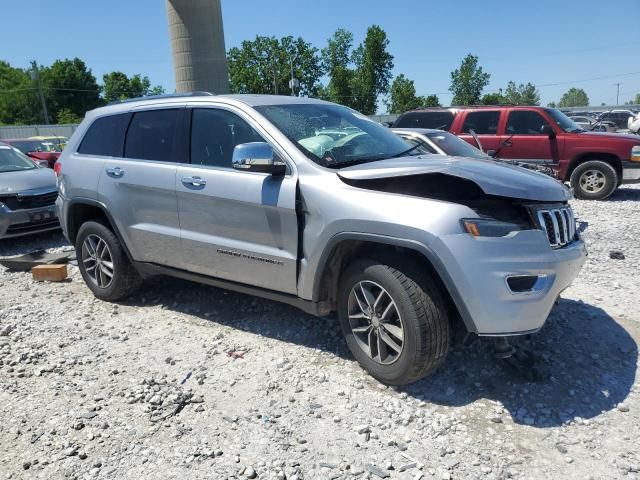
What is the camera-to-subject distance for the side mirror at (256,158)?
3.53 m

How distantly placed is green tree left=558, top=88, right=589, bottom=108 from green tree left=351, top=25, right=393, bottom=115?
127086 mm

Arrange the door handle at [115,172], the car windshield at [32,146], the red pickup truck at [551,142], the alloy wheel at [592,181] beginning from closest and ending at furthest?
the door handle at [115,172]
the red pickup truck at [551,142]
the alloy wheel at [592,181]
the car windshield at [32,146]

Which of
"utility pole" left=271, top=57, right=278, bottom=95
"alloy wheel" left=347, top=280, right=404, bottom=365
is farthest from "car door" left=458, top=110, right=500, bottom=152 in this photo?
"utility pole" left=271, top=57, right=278, bottom=95

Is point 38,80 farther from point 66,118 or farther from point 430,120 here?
point 430,120

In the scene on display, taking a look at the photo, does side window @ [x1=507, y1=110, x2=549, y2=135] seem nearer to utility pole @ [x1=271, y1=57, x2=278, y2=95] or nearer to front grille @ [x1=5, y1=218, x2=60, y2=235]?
front grille @ [x1=5, y1=218, x2=60, y2=235]

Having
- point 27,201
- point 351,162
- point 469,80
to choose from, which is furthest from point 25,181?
point 469,80

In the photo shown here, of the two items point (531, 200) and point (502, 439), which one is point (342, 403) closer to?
point (502, 439)

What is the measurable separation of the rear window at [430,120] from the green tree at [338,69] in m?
51.6

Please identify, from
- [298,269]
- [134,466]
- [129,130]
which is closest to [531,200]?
[298,269]

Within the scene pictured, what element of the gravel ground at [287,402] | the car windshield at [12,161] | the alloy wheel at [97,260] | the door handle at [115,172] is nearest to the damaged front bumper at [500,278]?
the gravel ground at [287,402]

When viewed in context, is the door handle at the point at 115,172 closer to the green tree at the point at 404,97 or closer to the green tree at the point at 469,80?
the green tree at the point at 404,97

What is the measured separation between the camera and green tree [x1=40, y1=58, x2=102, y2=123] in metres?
77.2

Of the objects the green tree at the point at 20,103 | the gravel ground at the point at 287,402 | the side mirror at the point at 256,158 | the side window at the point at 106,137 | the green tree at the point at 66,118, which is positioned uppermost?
the green tree at the point at 20,103

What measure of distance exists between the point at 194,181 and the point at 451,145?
14.0 feet
